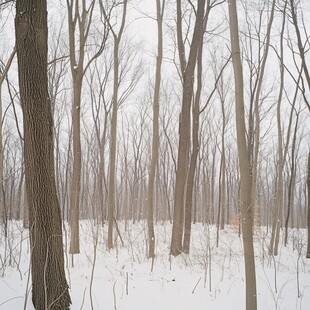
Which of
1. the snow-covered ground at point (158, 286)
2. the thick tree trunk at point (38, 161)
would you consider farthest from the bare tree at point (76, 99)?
the thick tree trunk at point (38, 161)

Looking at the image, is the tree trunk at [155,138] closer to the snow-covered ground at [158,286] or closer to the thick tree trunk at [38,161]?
the snow-covered ground at [158,286]

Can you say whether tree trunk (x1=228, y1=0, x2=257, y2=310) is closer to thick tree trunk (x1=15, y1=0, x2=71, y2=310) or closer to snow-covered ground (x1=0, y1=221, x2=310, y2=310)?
snow-covered ground (x1=0, y1=221, x2=310, y2=310)

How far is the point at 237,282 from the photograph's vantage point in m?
5.05

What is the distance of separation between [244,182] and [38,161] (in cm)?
233

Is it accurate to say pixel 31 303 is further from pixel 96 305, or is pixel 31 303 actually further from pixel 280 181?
pixel 280 181

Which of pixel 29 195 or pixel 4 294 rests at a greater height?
pixel 29 195

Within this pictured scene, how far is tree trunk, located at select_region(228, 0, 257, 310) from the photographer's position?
2807 millimetres

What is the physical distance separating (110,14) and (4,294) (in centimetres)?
730

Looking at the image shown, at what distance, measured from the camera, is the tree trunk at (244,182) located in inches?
110

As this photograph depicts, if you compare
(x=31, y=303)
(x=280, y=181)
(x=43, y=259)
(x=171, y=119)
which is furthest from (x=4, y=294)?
(x=171, y=119)

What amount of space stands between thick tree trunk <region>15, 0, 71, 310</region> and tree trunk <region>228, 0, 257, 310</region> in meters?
Answer: 2.08

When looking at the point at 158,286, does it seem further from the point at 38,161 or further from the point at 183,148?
the point at 183,148

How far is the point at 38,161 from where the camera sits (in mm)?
3277

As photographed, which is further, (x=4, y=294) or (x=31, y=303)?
(x=4, y=294)
